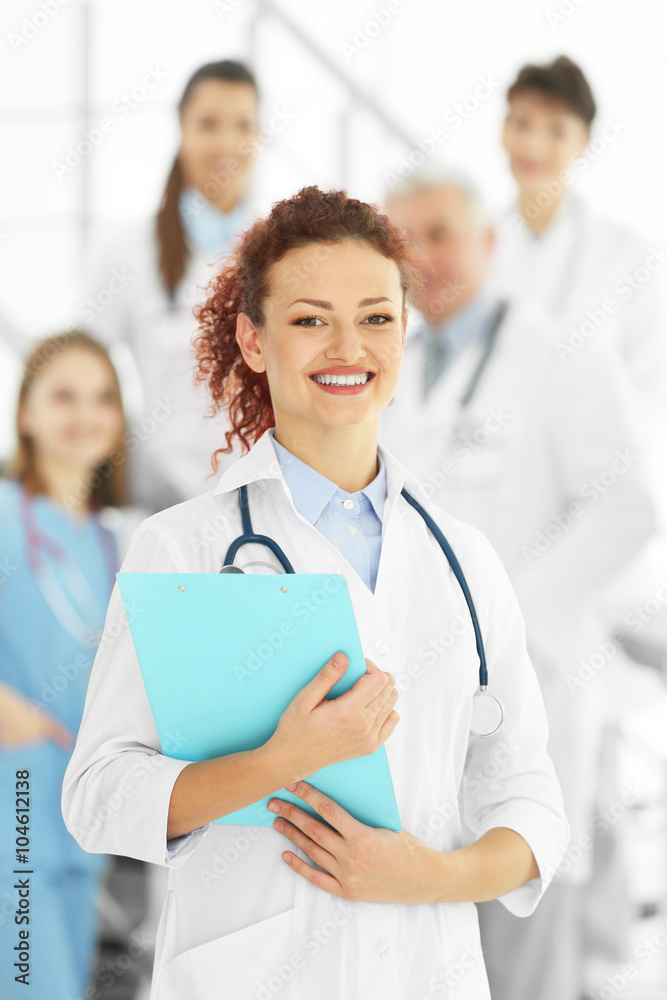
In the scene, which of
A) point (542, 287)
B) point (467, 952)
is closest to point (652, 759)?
point (542, 287)

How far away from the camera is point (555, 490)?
1840 mm

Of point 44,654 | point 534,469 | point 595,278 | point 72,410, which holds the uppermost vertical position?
point 595,278

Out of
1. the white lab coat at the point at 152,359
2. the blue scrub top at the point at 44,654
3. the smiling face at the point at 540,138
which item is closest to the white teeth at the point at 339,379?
the white lab coat at the point at 152,359

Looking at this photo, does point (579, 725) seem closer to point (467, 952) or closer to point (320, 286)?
point (467, 952)

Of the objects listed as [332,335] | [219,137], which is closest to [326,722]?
[332,335]

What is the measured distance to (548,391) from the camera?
6.03 feet

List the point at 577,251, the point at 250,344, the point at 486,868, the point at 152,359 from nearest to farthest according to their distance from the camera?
the point at 486,868
the point at 250,344
the point at 152,359
the point at 577,251

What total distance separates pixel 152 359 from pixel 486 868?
4.15ft

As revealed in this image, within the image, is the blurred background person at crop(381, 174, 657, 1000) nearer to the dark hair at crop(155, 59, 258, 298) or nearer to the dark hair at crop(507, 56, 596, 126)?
the dark hair at crop(507, 56, 596, 126)

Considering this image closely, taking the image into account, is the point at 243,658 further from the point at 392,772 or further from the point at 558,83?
the point at 558,83

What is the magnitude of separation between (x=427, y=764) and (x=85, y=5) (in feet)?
5.63

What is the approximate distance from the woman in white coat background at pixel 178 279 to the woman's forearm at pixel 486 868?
1079 mm

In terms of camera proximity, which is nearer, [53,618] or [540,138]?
[53,618]

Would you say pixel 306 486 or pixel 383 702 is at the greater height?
pixel 306 486
